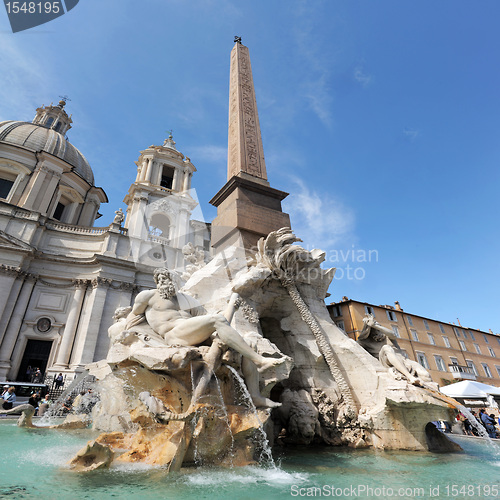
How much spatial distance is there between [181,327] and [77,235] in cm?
2299

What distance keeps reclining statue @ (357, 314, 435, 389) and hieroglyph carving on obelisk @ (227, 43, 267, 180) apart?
15.5 feet

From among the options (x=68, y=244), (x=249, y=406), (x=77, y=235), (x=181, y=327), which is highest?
(x=77, y=235)

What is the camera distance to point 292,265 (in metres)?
6.13

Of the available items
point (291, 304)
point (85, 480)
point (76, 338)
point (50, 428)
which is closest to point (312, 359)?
point (291, 304)

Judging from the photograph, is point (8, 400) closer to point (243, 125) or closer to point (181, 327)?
point (181, 327)

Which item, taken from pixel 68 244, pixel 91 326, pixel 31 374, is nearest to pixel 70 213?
pixel 68 244

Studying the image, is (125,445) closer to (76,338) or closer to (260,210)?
(260,210)

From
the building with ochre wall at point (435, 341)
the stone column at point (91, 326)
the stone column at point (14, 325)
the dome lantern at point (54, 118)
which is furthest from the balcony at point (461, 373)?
the dome lantern at point (54, 118)

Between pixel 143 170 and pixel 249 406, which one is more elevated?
pixel 143 170

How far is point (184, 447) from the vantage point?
10.2 feet

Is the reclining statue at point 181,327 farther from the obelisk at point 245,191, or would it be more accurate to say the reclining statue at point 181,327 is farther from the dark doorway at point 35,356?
the dark doorway at point 35,356

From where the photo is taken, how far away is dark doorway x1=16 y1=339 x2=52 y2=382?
18953 mm

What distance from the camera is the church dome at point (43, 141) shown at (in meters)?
27.9

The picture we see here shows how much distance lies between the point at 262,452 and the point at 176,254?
869 inches
